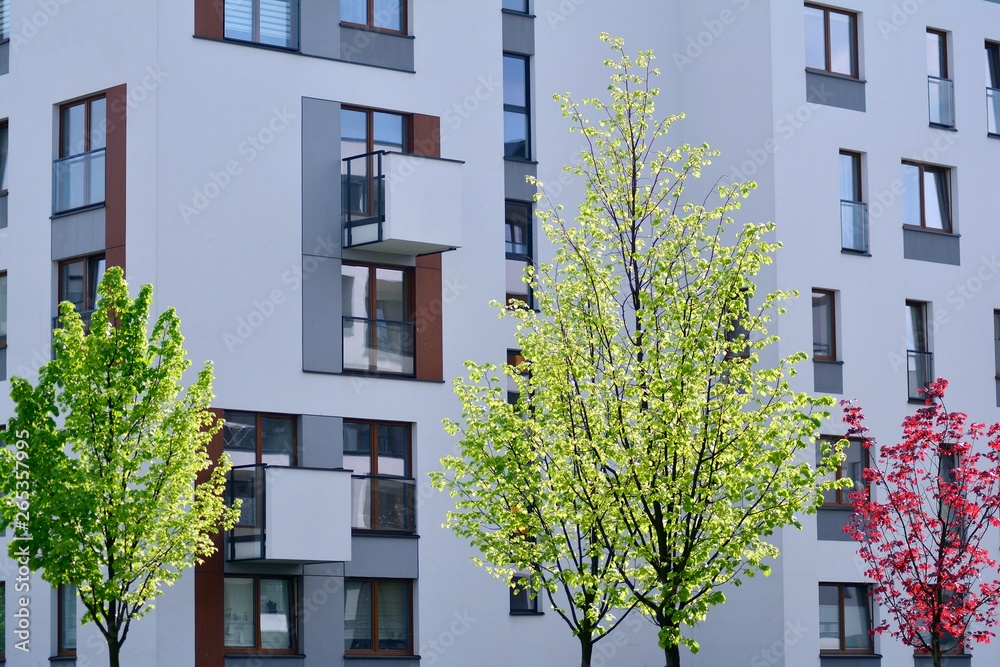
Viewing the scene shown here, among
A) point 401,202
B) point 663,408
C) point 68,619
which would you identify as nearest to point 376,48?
point 401,202

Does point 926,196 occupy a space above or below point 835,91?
below

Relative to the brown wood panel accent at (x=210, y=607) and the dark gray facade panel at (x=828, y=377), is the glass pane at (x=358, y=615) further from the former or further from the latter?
the dark gray facade panel at (x=828, y=377)

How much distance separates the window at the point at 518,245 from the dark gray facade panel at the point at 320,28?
167 inches

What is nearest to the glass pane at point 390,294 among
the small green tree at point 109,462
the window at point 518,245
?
the window at point 518,245

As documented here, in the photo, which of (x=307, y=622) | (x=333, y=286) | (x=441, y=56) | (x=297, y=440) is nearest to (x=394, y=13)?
(x=441, y=56)

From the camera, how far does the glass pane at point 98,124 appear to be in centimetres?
2606

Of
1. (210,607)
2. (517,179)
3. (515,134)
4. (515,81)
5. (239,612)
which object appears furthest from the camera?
(515,81)

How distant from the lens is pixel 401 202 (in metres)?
26.3

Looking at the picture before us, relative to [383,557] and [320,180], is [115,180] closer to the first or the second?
[320,180]

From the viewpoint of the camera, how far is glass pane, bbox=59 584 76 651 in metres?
25.3

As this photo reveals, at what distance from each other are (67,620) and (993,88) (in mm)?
20168

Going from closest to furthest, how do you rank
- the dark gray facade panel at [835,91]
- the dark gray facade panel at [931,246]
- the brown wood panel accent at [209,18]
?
the brown wood panel accent at [209,18] → the dark gray facade panel at [835,91] → the dark gray facade panel at [931,246]

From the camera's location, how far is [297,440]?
25938mm

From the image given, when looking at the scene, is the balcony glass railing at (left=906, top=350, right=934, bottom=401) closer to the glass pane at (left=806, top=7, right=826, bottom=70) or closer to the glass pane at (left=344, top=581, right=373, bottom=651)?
the glass pane at (left=806, top=7, right=826, bottom=70)
